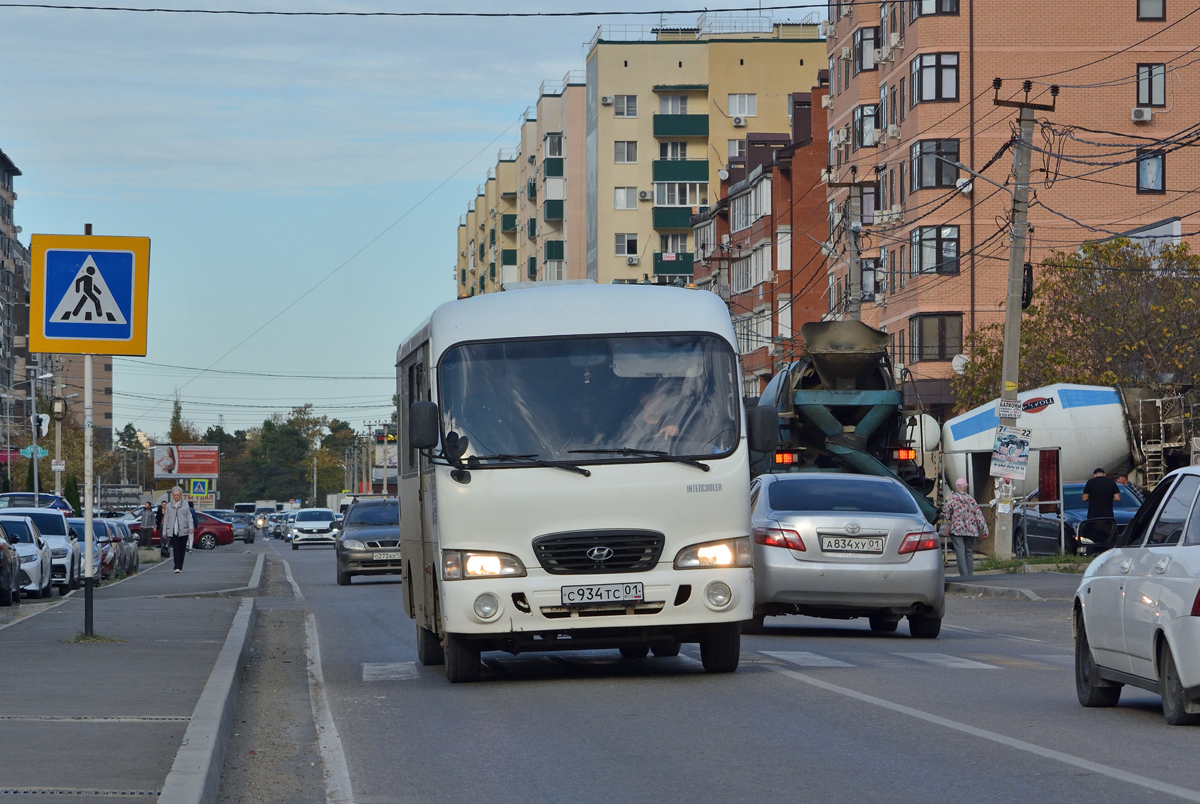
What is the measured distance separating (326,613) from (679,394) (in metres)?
11.9

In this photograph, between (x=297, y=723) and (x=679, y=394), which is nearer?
(x=297, y=723)

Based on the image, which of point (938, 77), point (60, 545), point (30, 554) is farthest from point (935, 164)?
point (30, 554)

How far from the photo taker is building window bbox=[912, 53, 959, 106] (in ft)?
196

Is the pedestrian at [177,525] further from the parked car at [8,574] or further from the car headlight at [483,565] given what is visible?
the car headlight at [483,565]

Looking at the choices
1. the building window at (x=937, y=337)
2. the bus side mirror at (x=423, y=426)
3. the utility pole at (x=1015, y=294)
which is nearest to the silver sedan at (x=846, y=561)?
the bus side mirror at (x=423, y=426)

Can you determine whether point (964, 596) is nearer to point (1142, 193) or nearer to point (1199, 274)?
point (1199, 274)

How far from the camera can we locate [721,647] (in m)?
13.4

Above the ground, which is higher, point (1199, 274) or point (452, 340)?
point (1199, 274)

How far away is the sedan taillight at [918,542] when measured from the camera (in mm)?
16828

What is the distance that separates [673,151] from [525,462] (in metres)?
93.7

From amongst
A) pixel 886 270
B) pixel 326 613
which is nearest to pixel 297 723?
pixel 326 613

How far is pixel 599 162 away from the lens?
105062mm

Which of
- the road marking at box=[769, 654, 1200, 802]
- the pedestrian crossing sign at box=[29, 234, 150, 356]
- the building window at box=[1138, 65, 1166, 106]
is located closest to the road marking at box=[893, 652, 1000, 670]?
the road marking at box=[769, 654, 1200, 802]

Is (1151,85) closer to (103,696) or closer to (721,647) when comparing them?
(721,647)
